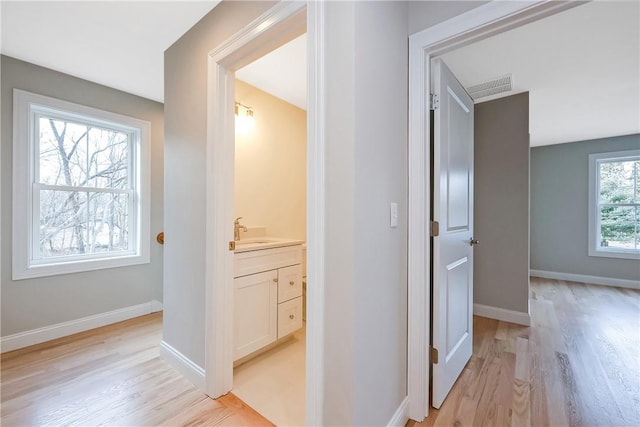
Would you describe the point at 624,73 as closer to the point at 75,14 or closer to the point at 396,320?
the point at 396,320

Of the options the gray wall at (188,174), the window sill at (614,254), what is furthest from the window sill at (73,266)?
the window sill at (614,254)

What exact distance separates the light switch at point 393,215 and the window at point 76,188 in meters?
2.91

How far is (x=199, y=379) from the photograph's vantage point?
5.95 feet

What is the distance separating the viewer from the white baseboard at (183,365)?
1.81 metres

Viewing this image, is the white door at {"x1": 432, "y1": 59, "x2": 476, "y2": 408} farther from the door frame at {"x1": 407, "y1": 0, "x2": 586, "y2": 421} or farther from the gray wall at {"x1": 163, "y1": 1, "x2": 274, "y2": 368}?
the gray wall at {"x1": 163, "y1": 1, "x2": 274, "y2": 368}

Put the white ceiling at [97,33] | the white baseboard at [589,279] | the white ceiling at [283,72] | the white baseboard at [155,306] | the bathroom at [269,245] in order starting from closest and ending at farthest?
the white ceiling at [97,33]
the bathroom at [269,245]
the white ceiling at [283,72]
the white baseboard at [155,306]
the white baseboard at [589,279]

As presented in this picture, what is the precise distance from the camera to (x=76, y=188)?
273 cm

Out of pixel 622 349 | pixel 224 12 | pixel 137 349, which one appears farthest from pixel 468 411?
pixel 224 12

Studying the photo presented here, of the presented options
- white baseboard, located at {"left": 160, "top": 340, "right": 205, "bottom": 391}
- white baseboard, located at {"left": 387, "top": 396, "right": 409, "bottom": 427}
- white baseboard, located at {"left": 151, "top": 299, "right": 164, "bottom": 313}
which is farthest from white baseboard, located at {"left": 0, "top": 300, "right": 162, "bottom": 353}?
white baseboard, located at {"left": 387, "top": 396, "right": 409, "bottom": 427}

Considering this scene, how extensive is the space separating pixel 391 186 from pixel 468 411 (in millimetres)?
1410

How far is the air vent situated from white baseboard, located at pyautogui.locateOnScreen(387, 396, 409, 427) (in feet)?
9.15

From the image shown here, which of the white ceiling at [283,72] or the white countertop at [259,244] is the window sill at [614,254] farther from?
the white ceiling at [283,72]

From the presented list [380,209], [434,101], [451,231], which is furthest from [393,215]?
[434,101]

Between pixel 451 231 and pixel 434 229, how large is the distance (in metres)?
0.23
